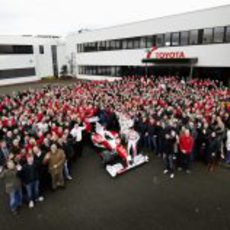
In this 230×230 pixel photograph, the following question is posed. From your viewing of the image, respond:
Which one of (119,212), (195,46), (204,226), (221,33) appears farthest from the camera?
(195,46)

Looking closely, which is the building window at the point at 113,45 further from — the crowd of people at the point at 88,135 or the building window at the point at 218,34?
the crowd of people at the point at 88,135

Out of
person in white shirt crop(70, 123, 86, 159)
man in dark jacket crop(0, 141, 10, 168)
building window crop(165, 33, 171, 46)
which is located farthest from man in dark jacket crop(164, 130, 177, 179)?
building window crop(165, 33, 171, 46)

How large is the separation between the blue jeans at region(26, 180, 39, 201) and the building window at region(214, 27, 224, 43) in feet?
60.7

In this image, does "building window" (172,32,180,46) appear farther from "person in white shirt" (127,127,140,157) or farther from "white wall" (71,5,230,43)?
"person in white shirt" (127,127,140,157)

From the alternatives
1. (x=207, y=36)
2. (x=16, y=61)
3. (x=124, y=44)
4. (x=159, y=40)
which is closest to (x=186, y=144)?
(x=207, y=36)

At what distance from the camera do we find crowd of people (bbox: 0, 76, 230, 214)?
249 inches

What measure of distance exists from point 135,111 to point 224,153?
4198mm

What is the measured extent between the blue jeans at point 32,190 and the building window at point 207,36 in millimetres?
18769

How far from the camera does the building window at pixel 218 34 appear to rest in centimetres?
1836

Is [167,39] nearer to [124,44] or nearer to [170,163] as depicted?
[124,44]

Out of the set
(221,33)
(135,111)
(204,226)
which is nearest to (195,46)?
(221,33)

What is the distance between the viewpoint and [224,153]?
8.72 m

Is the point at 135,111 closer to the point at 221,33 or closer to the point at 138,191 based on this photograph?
the point at 138,191

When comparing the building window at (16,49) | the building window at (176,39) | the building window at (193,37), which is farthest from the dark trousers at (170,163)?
the building window at (16,49)
